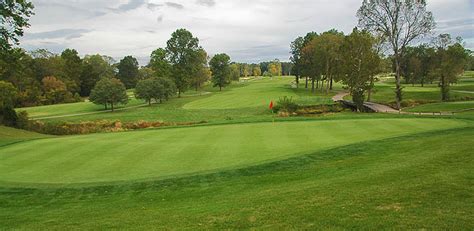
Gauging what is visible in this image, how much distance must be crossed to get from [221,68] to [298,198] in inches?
3059

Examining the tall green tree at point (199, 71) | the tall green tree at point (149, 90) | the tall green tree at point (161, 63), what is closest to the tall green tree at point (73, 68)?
the tall green tree at point (161, 63)

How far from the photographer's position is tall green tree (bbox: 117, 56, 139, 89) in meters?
113

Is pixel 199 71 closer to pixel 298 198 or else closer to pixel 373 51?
pixel 373 51

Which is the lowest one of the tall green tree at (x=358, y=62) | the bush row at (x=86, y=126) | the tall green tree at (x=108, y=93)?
the bush row at (x=86, y=126)

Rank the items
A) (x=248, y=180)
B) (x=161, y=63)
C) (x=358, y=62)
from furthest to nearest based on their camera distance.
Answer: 1. (x=161, y=63)
2. (x=358, y=62)
3. (x=248, y=180)

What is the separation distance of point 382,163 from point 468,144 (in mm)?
3218

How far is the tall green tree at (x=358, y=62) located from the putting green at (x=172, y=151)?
2214cm

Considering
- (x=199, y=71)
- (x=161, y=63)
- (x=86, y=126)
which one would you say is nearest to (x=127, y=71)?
(x=199, y=71)

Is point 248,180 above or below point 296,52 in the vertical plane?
below

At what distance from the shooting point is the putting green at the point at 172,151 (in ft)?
39.6

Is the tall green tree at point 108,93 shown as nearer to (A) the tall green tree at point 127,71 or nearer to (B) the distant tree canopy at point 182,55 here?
(B) the distant tree canopy at point 182,55

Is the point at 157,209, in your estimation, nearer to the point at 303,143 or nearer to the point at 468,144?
the point at 303,143

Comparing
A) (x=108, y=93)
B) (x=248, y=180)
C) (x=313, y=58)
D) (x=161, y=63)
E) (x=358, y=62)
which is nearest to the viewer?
(x=248, y=180)

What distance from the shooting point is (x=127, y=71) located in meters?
114
